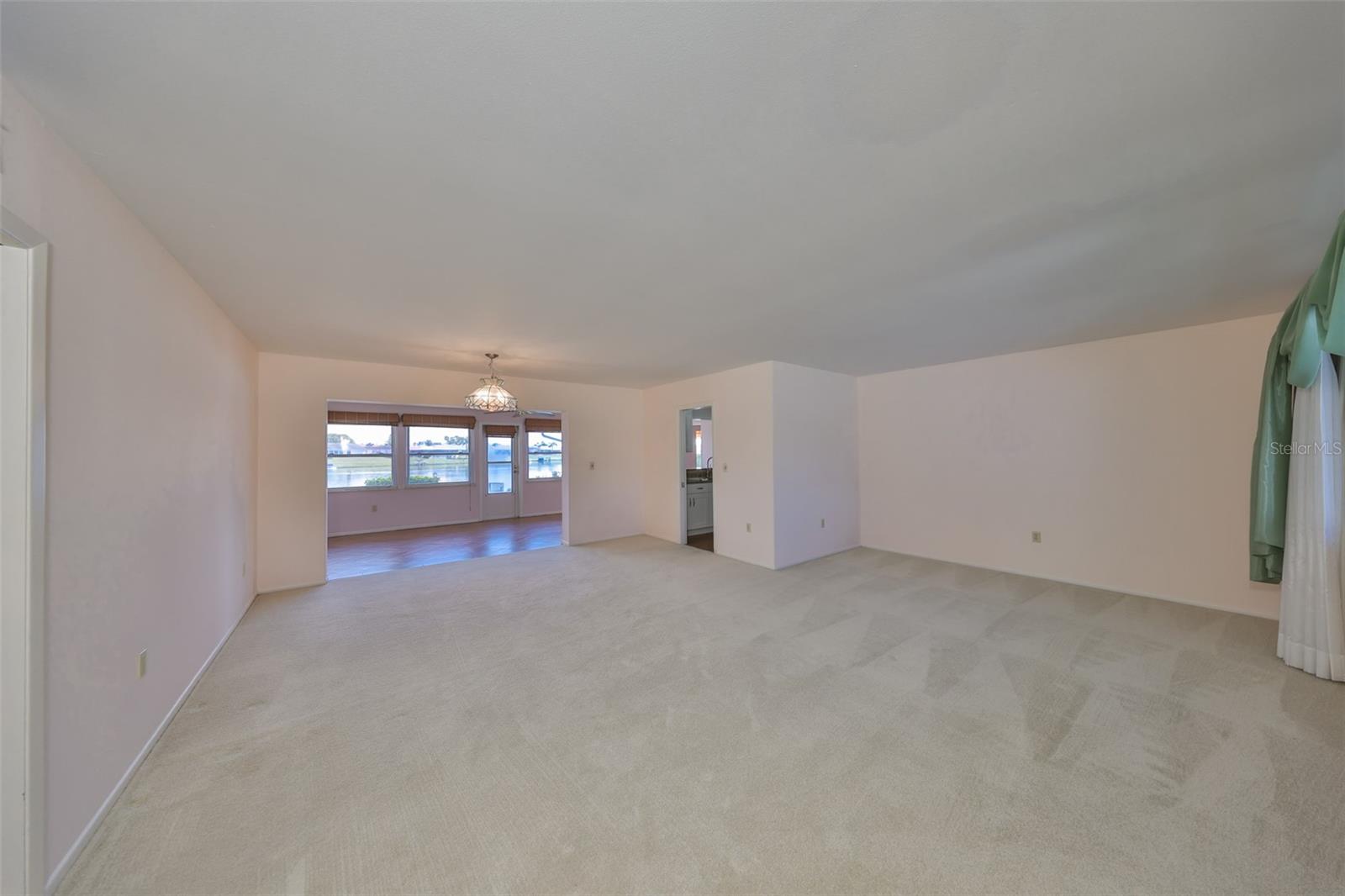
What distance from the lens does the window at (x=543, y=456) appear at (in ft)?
29.2

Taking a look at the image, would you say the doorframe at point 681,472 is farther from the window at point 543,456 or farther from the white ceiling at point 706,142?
the window at point 543,456

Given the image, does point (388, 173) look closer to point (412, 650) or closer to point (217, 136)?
point (217, 136)

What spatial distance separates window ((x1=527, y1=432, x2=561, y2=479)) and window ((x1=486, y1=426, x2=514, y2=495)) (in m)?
0.36

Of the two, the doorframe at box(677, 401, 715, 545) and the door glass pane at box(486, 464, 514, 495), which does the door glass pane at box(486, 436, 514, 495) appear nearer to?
the door glass pane at box(486, 464, 514, 495)

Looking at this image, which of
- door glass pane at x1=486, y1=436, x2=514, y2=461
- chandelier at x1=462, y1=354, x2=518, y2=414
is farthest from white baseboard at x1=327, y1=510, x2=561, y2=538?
chandelier at x1=462, y1=354, x2=518, y2=414

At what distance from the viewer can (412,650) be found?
9.46ft

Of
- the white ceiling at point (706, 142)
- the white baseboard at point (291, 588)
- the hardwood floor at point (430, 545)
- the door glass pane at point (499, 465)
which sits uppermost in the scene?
the white ceiling at point (706, 142)

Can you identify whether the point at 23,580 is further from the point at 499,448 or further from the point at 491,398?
the point at 499,448

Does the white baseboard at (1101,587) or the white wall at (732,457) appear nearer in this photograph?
the white baseboard at (1101,587)

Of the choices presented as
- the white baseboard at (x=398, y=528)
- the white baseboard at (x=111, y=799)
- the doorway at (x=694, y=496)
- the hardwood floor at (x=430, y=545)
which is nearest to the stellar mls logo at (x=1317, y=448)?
the doorway at (x=694, y=496)

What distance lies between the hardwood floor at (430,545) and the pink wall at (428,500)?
0.22 m

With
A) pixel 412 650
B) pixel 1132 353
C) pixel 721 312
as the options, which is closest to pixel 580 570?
pixel 412 650

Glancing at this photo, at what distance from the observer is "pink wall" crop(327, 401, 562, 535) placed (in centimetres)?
719

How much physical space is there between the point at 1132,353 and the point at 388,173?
217 inches
